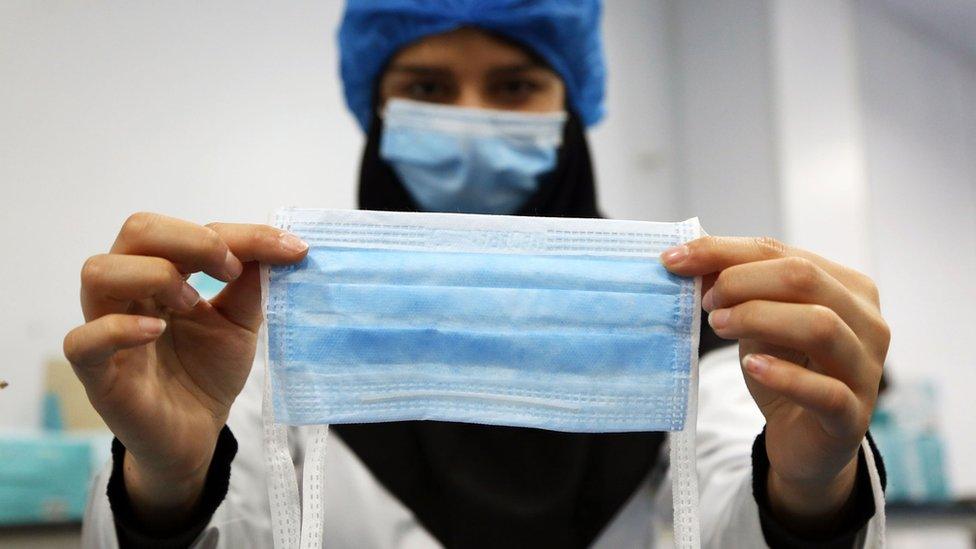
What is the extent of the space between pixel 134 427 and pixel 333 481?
0.47m

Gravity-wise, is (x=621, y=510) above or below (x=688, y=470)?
below

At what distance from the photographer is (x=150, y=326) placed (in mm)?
583

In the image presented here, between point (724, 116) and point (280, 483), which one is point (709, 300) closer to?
point (280, 483)

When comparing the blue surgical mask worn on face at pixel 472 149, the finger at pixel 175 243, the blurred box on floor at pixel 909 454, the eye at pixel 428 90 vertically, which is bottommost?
the blurred box on floor at pixel 909 454

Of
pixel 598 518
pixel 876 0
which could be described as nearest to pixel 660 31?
pixel 876 0

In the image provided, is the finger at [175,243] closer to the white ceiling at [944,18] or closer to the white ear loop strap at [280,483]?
the white ear loop strap at [280,483]

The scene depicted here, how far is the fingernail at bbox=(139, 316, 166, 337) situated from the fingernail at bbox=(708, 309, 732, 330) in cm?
46

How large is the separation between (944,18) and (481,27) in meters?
2.25

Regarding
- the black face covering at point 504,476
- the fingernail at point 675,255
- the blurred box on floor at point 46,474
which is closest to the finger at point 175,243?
the fingernail at point 675,255

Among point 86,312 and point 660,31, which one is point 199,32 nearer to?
point 86,312

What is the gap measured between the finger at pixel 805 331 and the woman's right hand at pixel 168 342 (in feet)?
1.28

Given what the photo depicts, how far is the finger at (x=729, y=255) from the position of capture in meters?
0.63

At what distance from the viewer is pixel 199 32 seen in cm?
167

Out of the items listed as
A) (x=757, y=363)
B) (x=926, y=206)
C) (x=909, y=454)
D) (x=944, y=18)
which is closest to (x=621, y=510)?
(x=757, y=363)
